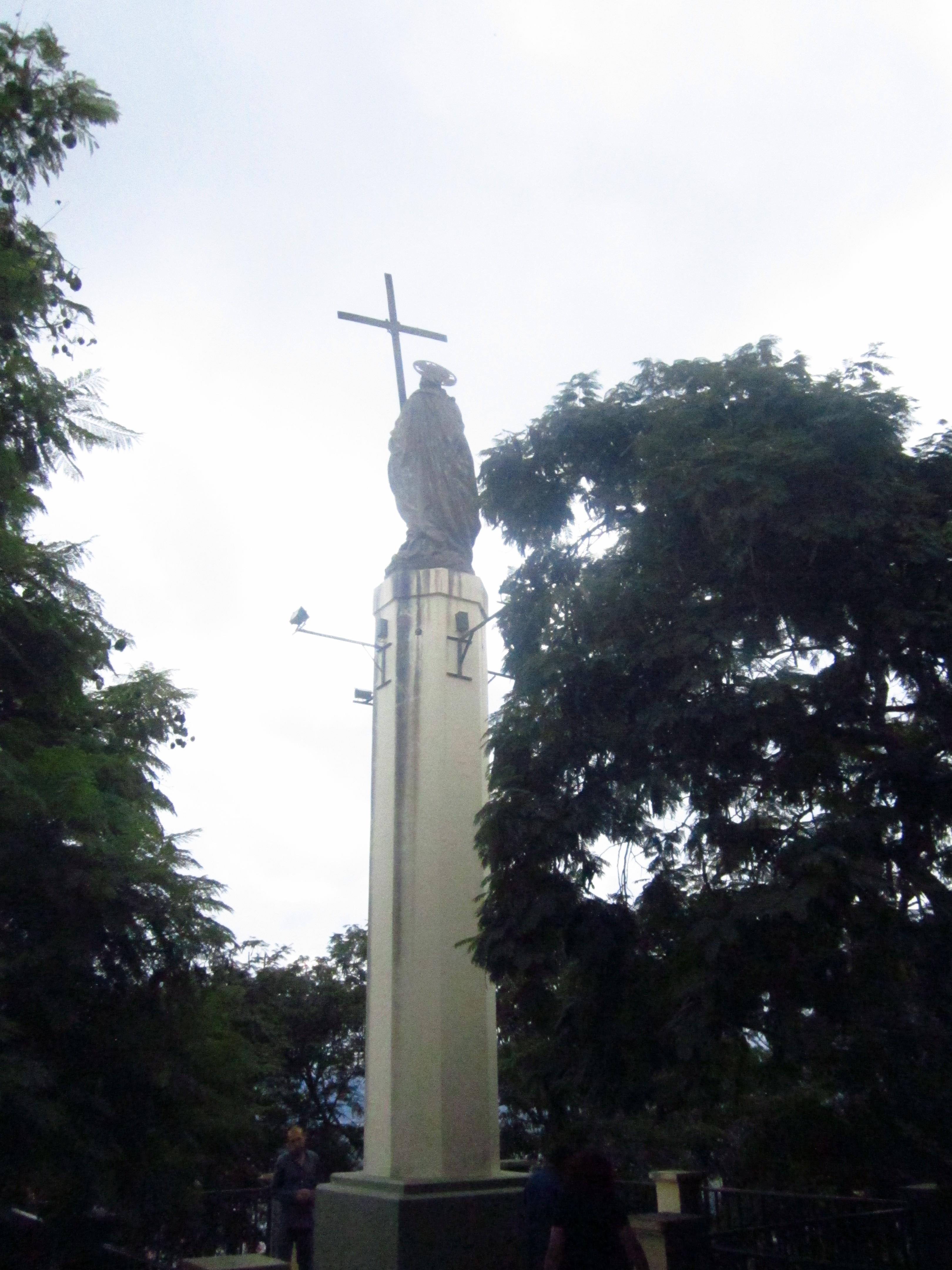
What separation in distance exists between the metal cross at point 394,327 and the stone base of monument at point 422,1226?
31.4 feet

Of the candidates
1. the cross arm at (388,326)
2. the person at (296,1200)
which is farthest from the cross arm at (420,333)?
the person at (296,1200)

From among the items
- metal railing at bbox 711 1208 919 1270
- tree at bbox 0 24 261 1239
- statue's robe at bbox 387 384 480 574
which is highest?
statue's robe at bbox 387 384 480 574

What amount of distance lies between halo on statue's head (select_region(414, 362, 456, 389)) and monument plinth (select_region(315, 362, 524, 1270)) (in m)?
1.59

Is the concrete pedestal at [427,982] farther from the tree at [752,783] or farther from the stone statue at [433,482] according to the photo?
the tree at [752,783]

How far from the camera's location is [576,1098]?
10672 mm

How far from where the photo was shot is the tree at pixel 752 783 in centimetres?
873

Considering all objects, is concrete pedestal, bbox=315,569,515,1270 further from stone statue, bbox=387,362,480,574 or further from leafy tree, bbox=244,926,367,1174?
leafy tree, bbox=244,926,367,1174

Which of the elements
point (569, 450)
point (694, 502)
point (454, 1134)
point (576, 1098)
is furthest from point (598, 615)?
point (454, 1134)

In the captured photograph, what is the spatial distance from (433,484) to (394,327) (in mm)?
2800

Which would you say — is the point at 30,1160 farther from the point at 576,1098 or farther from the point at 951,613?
the point at 951,613

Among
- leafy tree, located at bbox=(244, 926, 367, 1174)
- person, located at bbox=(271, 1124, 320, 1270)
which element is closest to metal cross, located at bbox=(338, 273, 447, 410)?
person, located at bbox=(271, 1124, 320, 1270)

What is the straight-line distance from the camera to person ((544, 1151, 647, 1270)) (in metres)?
6.52

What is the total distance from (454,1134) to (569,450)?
263 inches

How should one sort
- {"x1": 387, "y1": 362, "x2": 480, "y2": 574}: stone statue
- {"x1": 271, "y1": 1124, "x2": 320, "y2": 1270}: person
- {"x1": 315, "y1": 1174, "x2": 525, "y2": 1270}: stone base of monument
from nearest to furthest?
{"x1": 315, "y1": 1174, "x2": 525, "y2": 1270}: stone base of monument → {"x1": 271, "y1": 1124, "x2": 320, "y2": 1270}: person → {"x1": 387, "y1": 362, "x2": 480, "y2": 574}: stone statue
